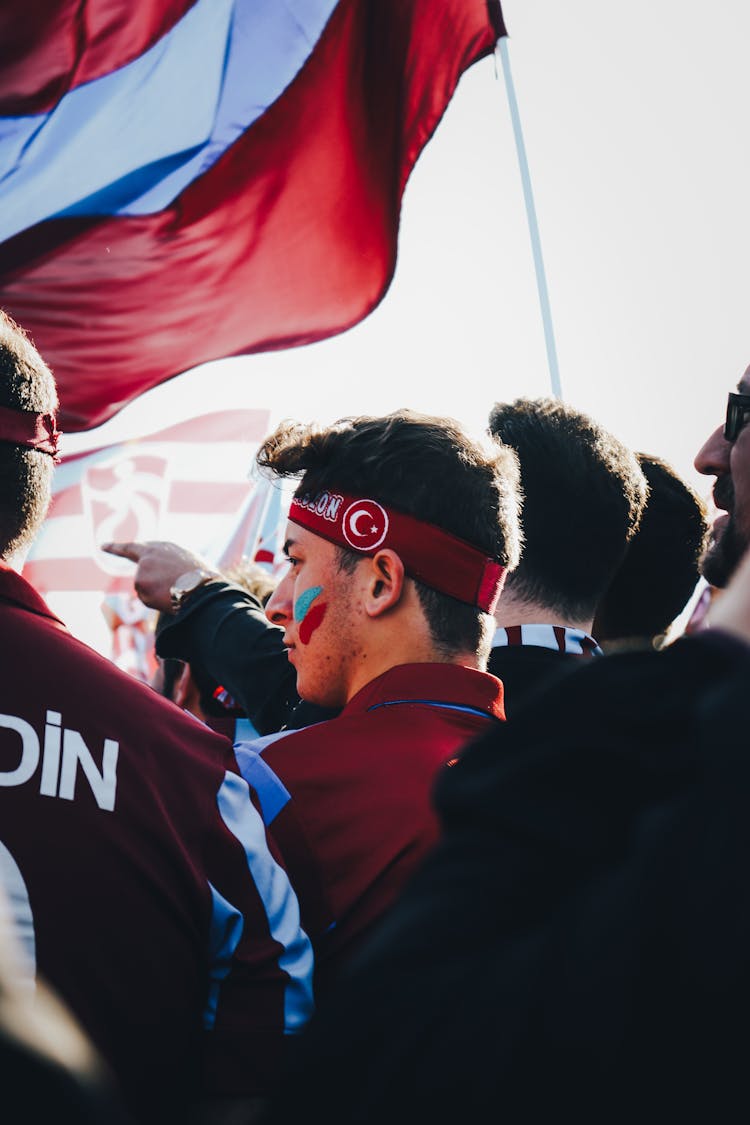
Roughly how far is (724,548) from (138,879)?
174cm

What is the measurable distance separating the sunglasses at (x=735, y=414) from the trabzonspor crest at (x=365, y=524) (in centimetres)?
94

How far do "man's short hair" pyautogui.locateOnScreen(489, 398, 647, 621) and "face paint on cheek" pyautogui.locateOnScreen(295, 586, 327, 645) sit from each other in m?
0.54

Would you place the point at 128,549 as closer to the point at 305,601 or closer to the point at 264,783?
the point at 305,601

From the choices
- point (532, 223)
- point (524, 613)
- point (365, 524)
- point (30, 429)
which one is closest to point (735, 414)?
point (524, 613)

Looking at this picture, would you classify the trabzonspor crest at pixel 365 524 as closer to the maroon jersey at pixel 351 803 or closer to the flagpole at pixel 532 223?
the maroon jersey at pixel 351 803

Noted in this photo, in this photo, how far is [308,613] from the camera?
2447 mm

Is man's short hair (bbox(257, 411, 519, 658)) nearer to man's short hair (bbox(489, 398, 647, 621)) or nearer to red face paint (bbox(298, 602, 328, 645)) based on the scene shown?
red face paint (bbox(298, 602, 328, 645))

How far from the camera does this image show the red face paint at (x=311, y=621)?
2439 mm

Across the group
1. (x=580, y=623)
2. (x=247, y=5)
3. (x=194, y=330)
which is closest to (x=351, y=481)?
(x=580, y=623)

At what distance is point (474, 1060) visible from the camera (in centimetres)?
55

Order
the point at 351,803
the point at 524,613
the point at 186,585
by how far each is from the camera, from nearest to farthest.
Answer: the point at 351,803
the point at 524,613
the point at 186,585

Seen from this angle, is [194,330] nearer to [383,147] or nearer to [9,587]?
[383,147]


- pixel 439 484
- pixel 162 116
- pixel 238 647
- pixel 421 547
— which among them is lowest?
pixel 238 647

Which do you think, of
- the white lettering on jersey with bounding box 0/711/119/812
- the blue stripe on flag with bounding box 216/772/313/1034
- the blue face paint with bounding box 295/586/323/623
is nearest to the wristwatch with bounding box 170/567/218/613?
the blue face paint with bounding box 295/586/323/623
